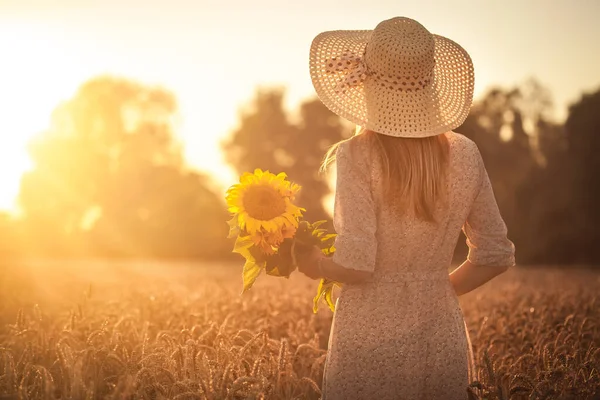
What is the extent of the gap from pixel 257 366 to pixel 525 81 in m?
38.1

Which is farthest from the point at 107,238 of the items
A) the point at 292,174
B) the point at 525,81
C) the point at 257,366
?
the point at 257,366

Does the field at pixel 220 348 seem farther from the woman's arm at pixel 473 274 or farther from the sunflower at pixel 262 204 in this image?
the sunflower at pixel 262 204

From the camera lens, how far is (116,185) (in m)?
47.6

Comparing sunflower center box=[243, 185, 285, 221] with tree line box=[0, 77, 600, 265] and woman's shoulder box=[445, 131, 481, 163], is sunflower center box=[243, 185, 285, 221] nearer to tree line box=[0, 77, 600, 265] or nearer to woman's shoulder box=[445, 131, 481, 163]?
woman's shoulder box=[445, 131, 481, 163]

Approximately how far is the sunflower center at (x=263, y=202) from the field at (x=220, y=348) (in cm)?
69

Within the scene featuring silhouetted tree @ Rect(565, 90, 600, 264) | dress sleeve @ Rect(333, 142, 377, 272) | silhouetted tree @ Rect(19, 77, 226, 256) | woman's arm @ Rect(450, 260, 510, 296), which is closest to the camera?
dress sleeve @ Rect(333, 142, 377, 272)

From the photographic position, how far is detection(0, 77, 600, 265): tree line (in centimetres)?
2898

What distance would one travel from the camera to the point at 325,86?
3879mm

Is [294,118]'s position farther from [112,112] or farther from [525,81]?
[525,81]

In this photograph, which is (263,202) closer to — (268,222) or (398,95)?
(268,222)

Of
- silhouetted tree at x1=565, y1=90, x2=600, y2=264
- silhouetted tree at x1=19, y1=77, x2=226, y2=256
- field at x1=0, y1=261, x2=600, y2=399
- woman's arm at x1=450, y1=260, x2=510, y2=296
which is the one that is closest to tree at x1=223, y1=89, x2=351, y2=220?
silhouetted tree at x1=19, y1=77, x2=226, y2=256

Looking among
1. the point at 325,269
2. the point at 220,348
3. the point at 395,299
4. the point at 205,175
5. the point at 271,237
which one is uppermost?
the point at 205,175

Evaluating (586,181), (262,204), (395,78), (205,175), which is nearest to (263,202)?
(262,204)

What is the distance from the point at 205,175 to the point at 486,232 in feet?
142
